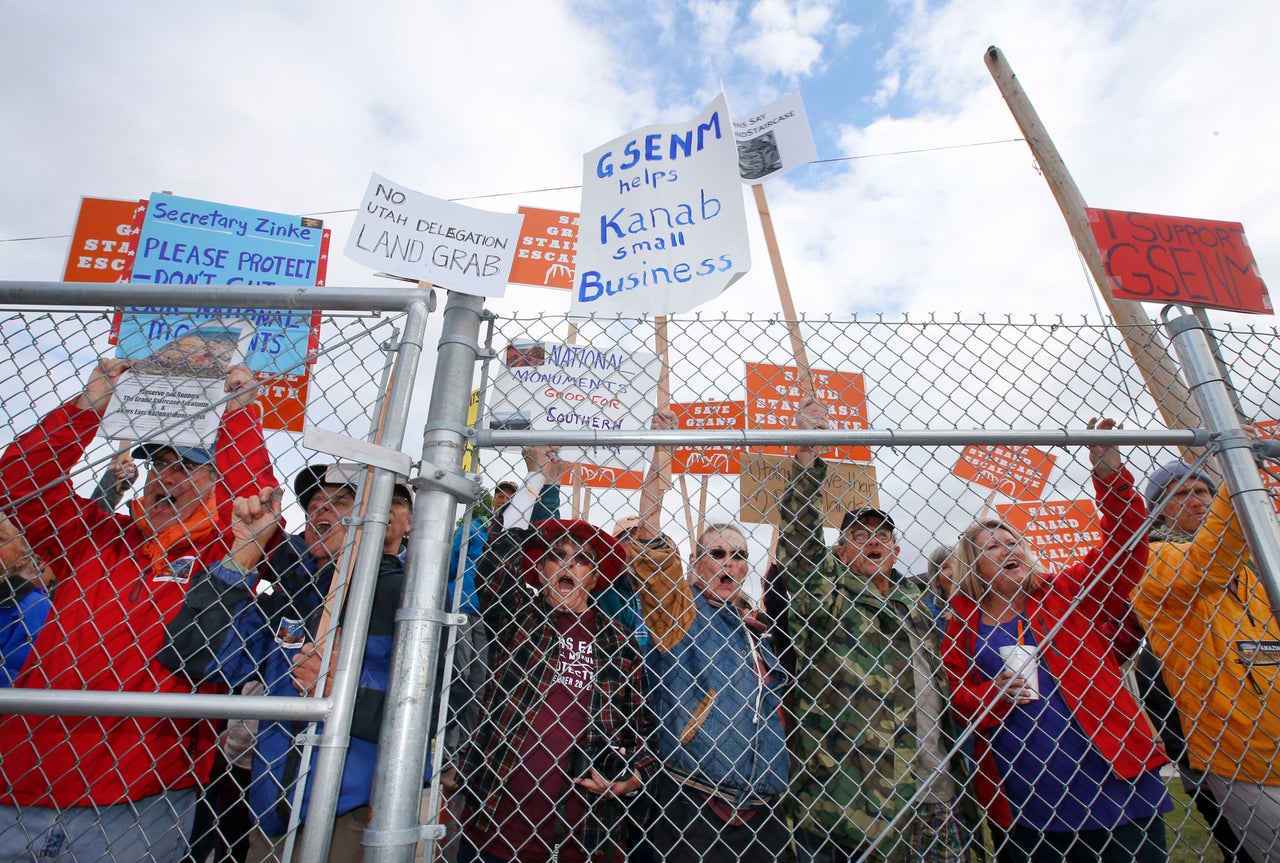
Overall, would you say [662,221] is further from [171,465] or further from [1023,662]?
[1023,662]

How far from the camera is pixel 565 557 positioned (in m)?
2.62

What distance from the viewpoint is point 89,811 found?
1.99m

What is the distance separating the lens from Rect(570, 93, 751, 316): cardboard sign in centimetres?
225

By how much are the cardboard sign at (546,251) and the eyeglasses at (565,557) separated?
4474mm

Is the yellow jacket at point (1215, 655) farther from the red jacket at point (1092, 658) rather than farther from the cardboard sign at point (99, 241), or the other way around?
the cardboard sign at point (99, 241)

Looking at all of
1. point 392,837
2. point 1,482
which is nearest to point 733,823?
point 392,837

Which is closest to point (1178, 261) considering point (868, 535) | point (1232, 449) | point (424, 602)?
point (1232, 449)

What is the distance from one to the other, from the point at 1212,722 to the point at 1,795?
14.1 ft

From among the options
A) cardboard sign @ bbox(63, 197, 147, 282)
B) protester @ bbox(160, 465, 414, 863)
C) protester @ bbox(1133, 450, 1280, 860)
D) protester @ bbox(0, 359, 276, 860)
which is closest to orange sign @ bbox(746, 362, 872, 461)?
protester @ bbox(1133, 450, 1280, 860)

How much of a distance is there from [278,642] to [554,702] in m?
1.01

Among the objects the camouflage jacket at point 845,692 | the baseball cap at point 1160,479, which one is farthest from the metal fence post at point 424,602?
the baseball cap at point 1160,479

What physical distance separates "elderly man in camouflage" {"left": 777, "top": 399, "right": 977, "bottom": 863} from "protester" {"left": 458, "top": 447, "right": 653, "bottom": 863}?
2.23ft

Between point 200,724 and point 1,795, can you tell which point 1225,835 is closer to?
point 200,724

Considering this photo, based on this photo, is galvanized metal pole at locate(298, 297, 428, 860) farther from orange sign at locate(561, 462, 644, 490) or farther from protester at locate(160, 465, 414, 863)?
orange sign at locate(561, 462, 644, 490)
